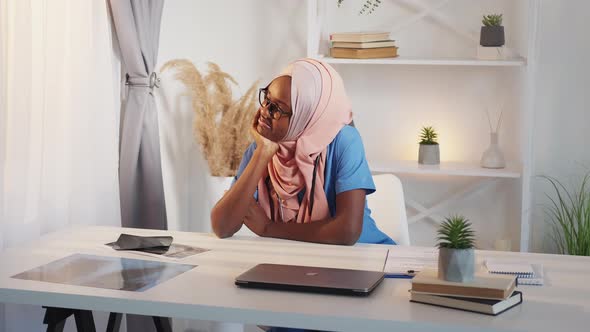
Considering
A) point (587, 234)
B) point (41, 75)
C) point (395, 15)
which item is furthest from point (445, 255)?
point (395, 15)

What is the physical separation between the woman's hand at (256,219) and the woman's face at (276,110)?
0.22 m

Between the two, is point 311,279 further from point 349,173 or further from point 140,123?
point 140,123

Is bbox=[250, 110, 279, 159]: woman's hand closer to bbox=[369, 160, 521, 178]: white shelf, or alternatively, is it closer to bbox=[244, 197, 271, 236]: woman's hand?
bbox=[244, 197, 271, 236]: woman's hand

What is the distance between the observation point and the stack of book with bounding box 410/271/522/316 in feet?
6.06

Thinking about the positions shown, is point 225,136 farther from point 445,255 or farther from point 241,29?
point 445,255

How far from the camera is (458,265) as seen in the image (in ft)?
6.30

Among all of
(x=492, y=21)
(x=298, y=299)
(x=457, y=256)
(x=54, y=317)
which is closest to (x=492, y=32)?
(x=492, y=21)

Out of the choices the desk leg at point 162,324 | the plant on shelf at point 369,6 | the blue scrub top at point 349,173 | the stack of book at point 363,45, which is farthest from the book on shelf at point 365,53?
the desk leg at point 162,324

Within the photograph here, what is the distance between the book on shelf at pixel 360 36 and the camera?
3.77 metres

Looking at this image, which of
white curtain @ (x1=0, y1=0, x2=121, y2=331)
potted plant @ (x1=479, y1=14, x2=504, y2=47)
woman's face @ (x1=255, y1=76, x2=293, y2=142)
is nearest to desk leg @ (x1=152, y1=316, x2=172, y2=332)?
white curtain @ (x1=0, y1=0, x2=121, y2=331)

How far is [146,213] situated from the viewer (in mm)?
3752

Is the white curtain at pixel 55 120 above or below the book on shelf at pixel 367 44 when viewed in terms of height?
below

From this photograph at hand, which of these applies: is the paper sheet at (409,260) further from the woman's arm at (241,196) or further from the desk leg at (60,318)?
the desk leg at (60,318)

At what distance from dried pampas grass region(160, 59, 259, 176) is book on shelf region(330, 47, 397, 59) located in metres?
0.42
